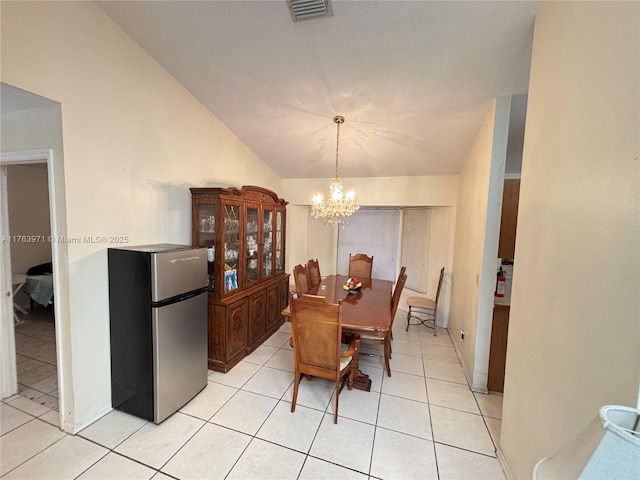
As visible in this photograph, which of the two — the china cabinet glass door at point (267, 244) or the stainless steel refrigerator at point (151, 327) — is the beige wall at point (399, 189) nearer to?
the china cabinet glass door at point (267, 244)

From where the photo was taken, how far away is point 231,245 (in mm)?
3018

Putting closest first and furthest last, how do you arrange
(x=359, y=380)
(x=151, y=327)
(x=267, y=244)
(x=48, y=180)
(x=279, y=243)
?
(x=48, y=180)
(x=151, y=327)
(x=359, y=380)
(x=267, y=244)
(x=279, y=243)

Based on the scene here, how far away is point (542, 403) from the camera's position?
51.4 inches

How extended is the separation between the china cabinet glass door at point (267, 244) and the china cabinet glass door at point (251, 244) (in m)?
0.19

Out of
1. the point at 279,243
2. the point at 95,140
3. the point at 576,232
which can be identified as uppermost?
the point at 95,140

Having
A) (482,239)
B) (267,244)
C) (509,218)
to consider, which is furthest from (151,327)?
(509,218)

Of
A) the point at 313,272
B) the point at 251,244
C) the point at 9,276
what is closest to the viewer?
the point at 9,276

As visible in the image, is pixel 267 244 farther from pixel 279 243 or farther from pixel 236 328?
pixel 236 328

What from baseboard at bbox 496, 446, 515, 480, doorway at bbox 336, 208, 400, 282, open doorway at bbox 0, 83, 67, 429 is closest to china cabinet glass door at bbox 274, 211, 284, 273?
doorway at bbox 336, 208, 400, 282

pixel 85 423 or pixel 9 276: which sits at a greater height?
pixel 9 276

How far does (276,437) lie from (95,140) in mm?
2654

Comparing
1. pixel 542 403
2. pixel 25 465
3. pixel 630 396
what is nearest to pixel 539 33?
pixel 630 396

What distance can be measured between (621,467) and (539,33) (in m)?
2.14

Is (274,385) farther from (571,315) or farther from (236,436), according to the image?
(571,315)
